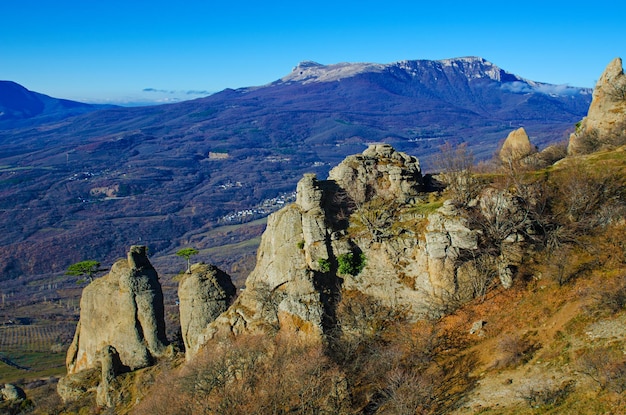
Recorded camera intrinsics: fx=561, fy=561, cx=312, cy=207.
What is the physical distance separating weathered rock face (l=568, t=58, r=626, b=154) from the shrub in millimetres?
26802

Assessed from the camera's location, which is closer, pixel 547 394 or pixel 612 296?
pixel 547 394

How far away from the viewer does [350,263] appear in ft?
111

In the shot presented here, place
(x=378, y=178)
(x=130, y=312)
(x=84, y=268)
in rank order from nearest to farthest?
(x=378, y=178), (x=130, y=312), (x=84, y=268)

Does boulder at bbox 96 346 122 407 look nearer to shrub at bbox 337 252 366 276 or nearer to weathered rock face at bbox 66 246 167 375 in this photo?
weathered rock face at bbox 66 246 167 375

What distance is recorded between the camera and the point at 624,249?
30531mm

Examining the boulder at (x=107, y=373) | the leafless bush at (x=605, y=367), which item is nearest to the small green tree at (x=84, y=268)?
the boulder at (x=107, y=373)

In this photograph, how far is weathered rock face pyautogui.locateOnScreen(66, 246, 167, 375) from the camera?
4244 centimetres

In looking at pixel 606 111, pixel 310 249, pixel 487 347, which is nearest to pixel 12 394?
pixel 310 249

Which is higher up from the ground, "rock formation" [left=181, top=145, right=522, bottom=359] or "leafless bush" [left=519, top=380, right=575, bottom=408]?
"rock formation" [left=181, top=145, right=522, bottom=359]

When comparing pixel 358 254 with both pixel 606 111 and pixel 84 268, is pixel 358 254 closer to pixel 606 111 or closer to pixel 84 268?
pixel 84 268

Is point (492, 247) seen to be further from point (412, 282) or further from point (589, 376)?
point (589, 376)

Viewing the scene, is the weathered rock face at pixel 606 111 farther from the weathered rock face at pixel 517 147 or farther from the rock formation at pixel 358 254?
the rock formation at pixel 358 254

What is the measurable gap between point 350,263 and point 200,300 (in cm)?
1232

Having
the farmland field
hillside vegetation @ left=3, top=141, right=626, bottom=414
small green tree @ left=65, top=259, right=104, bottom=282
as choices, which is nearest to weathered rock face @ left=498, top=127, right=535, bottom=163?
hillside vegetation @ left=3, top=141, right=626, bottom=414
